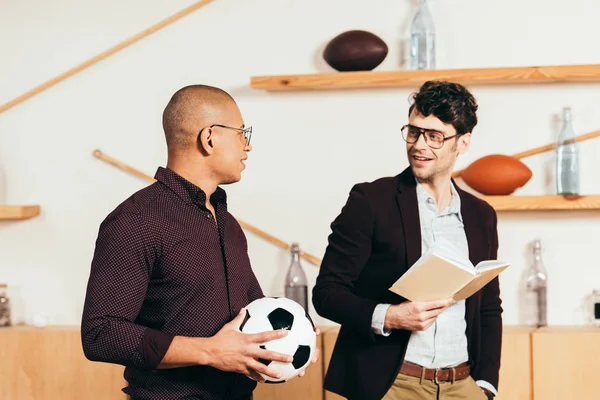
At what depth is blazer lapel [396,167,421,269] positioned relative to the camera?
6.66 ft

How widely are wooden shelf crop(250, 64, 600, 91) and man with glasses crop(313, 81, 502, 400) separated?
658mm

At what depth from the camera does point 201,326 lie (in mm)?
1647

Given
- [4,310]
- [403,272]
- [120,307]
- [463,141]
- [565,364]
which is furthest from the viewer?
[4,310]

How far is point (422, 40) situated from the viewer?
2.86 m

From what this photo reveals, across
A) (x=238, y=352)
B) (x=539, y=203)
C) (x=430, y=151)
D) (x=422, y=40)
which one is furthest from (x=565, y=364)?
(x=238, y=352)

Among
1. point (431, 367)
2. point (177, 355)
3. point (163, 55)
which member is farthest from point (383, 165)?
point (177, 355)

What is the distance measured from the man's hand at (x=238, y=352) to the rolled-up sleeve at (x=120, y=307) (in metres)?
0.08

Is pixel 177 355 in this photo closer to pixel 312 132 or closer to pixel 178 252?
pixel 178 252

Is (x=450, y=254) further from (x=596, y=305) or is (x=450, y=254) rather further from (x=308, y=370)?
(x=596, y=305)

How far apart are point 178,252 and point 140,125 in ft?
5.01

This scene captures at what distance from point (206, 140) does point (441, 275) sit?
22.7 inches

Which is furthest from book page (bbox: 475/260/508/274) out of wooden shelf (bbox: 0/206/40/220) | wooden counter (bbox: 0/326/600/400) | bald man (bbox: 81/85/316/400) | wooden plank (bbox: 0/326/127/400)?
wooden shelf (bbox: 0/206/40/220)

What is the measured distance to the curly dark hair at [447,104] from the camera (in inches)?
82.3

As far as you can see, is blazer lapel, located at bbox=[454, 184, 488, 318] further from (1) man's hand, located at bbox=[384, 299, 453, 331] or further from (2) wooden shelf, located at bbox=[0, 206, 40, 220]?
(2) wooden shelf, located at bbox=[0, 206, 40, 220]
